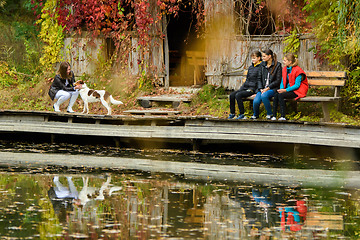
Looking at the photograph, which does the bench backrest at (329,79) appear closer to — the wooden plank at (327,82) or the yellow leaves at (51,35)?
the wooden plank at (327,82)

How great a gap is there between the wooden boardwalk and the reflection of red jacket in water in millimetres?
3622

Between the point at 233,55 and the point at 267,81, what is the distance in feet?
9.78

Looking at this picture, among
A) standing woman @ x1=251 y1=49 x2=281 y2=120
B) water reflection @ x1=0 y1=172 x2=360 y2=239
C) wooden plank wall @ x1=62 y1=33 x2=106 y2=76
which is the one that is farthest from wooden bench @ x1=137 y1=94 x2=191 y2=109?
water reflection @ x1=0 y1=172 x2=360 y2=239

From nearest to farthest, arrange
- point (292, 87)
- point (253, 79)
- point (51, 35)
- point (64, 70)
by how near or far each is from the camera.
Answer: point (292, 87)
point (253, 79)
point (64, 70)
point (51, 35)

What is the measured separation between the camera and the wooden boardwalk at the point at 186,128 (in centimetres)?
956

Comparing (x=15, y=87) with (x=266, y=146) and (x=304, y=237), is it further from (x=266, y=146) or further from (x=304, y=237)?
(x=304, y=237)

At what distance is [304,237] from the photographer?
15.7 ft

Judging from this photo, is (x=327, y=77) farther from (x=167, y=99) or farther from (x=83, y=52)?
(x=83, y=52)

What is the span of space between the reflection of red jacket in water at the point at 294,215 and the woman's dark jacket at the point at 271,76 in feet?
15.8

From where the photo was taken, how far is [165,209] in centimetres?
579

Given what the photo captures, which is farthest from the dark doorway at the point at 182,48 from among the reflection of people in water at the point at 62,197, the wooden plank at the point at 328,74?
the reflection of people in water at the point at 62,197

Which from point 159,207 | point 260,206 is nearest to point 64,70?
point 159,207

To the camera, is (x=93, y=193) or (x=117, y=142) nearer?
(x=93, y=193)

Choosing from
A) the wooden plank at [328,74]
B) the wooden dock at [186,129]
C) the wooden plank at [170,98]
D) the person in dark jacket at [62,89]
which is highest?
the wooden plank at [328,74]
